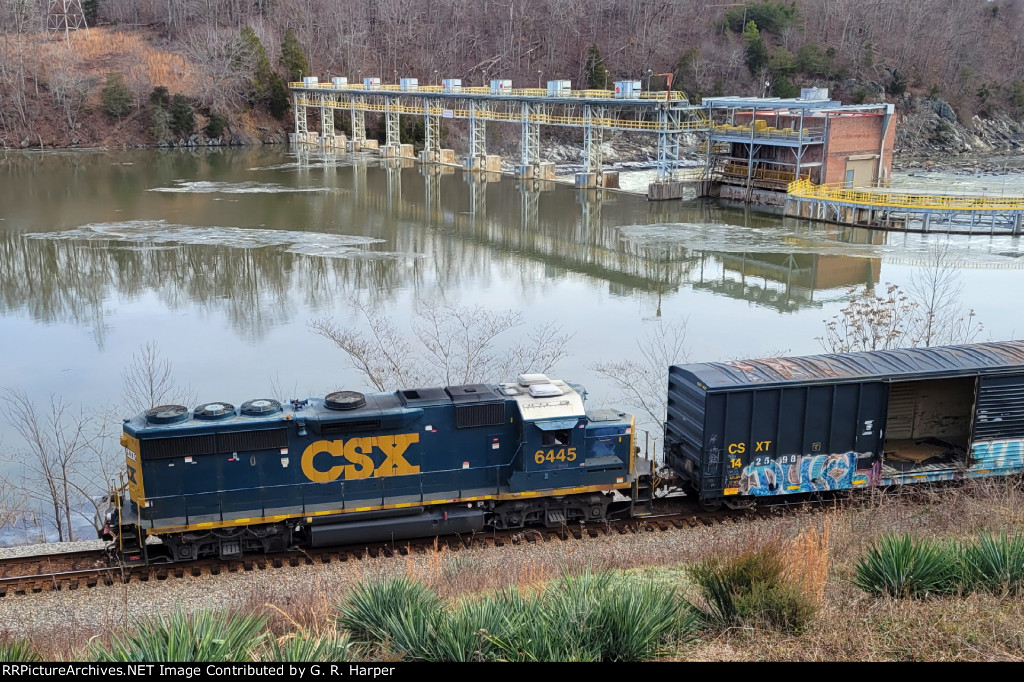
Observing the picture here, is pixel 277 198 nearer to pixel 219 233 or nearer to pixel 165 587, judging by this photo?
pixel 219 233

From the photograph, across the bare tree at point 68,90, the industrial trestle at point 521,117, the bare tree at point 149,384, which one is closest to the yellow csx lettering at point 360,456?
the bare tree at point 149,384

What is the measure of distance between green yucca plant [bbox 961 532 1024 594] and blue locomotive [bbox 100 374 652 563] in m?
6.72

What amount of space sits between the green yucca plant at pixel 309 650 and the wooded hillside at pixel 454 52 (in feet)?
319

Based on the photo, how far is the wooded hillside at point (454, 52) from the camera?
98.4 m

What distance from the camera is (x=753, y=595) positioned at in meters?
10.4

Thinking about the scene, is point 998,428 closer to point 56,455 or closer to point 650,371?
point 650,371

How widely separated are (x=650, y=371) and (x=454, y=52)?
101 metres

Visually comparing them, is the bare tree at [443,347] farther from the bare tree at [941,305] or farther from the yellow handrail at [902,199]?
the yellow handrail at [902,199]

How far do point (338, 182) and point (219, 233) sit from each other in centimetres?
2320

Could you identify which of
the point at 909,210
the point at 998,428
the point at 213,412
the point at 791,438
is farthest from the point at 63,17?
the point at 998,428

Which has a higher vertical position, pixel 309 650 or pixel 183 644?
pixel 183 644

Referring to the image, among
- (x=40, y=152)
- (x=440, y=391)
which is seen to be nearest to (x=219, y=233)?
(x=440, y=391)

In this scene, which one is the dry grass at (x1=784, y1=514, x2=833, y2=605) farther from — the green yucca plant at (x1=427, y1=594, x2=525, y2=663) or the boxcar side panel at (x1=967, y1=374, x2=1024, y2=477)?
the boxcar side panel at (x1=967, y1=374, x2=1024, y2=477)

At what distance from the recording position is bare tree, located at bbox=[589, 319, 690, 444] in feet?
80.9
